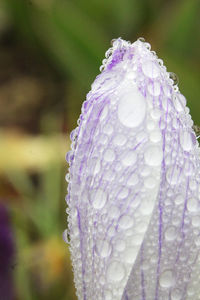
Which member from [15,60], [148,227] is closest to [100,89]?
[148,227]

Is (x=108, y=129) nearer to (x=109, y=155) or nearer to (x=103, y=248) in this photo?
(x=109, y=155)

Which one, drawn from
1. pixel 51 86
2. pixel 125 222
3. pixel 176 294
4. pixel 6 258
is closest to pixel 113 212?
pixel 125 222

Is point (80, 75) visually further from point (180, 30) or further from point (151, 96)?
point (151, 96)

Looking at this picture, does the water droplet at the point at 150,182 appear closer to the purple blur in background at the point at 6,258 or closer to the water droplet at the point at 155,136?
the water droplet at the point at 155,136

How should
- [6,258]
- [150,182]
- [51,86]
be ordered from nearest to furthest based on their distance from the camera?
[150,182], [6,258], [51,86]

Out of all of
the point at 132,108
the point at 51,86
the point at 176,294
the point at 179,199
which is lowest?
the point at 176,294

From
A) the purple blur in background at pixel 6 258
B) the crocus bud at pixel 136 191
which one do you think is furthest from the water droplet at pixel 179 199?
the purple blur in background at pixel 6 258
